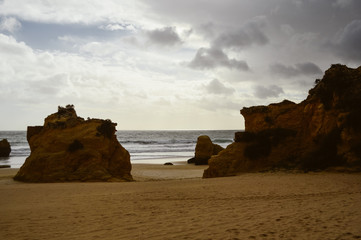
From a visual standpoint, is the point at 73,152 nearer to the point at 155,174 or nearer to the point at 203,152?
the point at 155,174

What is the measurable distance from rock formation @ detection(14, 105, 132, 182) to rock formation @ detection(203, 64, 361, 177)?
5.89 m

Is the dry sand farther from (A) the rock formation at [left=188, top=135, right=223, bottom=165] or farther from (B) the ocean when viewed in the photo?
(B) the ocean

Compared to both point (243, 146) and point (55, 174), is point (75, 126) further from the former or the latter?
point (243, 146)

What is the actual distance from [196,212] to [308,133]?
465 inches

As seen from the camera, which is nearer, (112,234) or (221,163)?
(112,234)

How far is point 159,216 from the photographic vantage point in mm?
7617

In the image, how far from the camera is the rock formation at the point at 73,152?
16.8 m

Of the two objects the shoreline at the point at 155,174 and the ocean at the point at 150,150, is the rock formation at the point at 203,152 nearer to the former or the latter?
the ocean at the point at 150,150

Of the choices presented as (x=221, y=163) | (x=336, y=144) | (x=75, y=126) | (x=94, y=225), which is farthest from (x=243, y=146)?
(x=94, y=225)

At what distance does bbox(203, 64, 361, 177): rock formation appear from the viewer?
15055 millimetres

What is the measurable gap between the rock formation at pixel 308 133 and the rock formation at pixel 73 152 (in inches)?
232

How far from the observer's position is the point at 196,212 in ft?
25.8

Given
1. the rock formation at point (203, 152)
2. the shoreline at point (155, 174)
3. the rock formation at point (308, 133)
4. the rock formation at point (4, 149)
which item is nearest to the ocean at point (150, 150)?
the rock formation at point (4, 149)

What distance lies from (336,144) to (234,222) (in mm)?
11144
